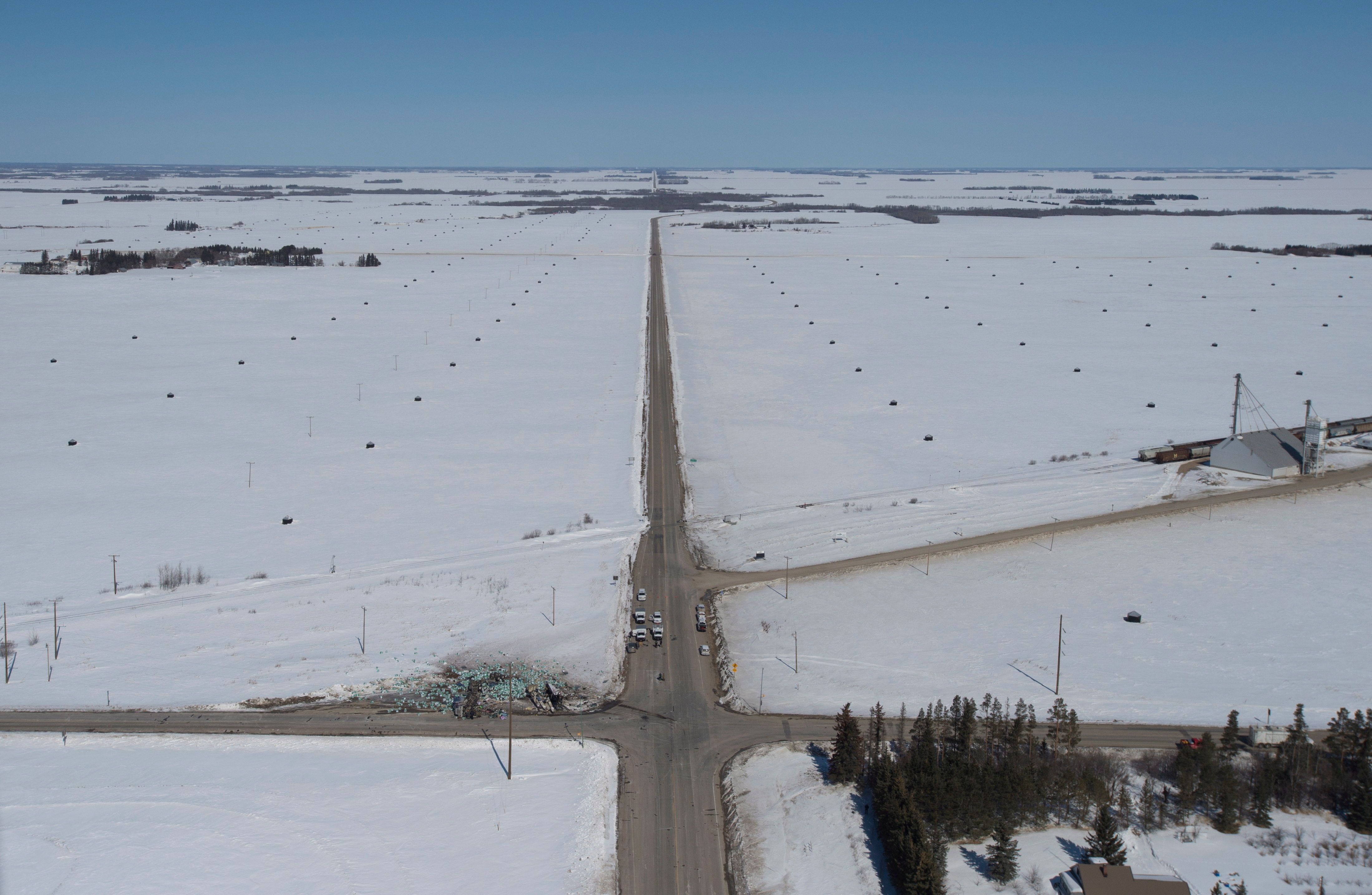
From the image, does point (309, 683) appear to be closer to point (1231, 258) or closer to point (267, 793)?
point (267, 793)

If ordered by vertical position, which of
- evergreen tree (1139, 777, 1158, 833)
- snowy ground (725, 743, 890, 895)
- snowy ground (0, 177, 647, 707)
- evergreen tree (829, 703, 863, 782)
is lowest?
snowy ground (725, 743, 890, 895)

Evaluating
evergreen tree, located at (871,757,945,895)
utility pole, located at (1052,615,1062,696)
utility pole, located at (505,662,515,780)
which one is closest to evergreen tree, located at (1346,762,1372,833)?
utility pole, located at (1052,615,1062,696)

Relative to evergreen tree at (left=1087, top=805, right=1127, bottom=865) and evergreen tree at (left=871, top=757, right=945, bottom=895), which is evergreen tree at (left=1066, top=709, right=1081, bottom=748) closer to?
evergreen tree at (left=1087, top=805, right=1127, bottom=865)

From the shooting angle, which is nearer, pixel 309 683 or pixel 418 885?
pixel 418 885

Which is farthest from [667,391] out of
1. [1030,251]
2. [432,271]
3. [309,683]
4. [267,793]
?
[1030,251]

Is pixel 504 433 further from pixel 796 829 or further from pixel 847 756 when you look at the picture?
pixel 796 829

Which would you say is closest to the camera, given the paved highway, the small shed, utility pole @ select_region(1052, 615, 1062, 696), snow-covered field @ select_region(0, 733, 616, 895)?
snow-covered field @ select_region(0, 733, 616, 895)

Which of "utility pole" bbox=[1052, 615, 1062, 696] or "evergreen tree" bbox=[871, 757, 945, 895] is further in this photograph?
"utility pole" bbox=[1052, 615, 1062, 696]

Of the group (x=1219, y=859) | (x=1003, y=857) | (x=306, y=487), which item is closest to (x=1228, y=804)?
(x=1219, y=859)
